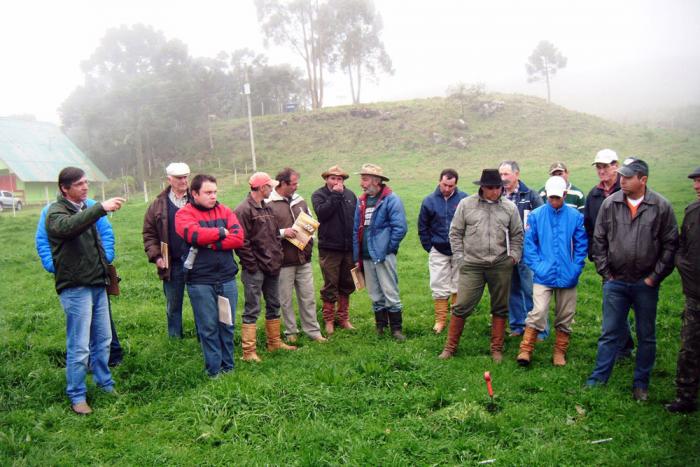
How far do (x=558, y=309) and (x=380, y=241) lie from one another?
8.39 feet

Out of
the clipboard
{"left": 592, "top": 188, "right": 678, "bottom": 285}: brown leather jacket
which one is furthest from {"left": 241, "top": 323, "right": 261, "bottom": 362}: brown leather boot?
{"left": 592, "top": 188, "right": 678, "bottom": 285}: brown leather jacket

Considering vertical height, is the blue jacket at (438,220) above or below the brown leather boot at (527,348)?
above

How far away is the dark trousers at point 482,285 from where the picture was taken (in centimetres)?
654

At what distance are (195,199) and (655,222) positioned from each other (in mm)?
5045

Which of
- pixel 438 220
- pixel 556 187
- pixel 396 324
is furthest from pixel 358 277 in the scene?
pixel 556 187

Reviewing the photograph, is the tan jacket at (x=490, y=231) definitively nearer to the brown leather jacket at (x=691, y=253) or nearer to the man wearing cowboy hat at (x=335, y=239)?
the brown leather jacket at (x=691, y=253)

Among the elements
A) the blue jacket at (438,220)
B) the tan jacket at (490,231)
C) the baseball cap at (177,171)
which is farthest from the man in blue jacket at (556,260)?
the baseball cap at (177,171)

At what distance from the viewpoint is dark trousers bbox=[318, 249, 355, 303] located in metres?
8.09

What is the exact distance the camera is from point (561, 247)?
6230 mm

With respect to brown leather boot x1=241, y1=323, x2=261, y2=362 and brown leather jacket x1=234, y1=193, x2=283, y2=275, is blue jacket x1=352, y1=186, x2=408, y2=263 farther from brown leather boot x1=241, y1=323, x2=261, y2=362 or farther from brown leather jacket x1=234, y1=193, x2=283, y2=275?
brown leather boot x1=241, y1=323, x2=261, y2=362

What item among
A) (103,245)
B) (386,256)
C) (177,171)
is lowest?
(386,256)

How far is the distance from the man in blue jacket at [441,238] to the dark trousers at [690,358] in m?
3.32

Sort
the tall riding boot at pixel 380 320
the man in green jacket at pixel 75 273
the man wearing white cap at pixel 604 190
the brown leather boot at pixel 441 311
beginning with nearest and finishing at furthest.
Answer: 1. the man in green jacket at pixel 75 273
2. the man wearing white cap at pixel 604 190
3. the tall riding boot at pixel 380 320
4. the brown leather boot at pixel 441 311

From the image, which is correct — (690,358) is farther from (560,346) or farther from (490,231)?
(490,231)
